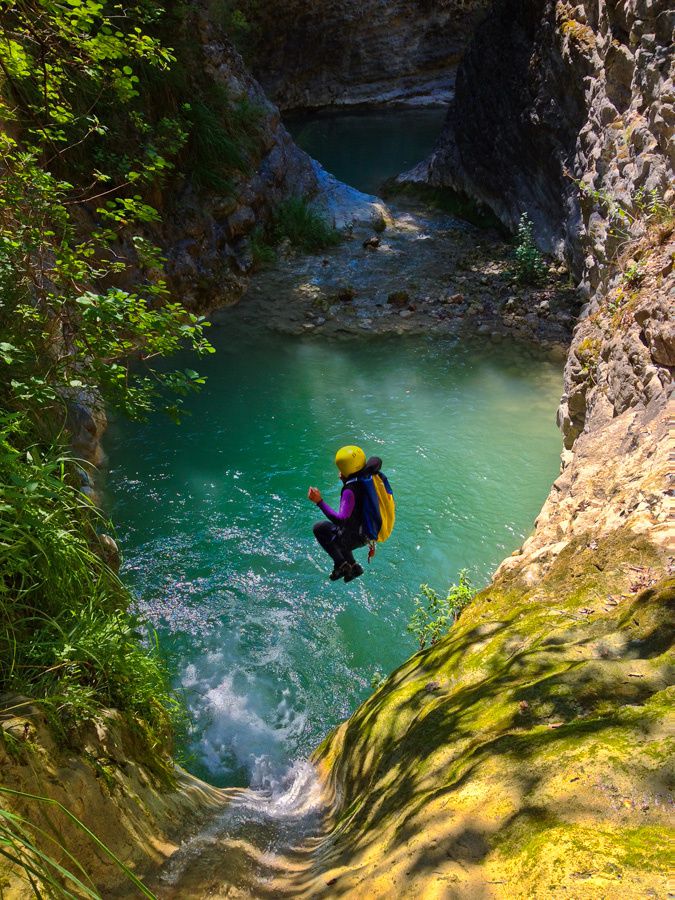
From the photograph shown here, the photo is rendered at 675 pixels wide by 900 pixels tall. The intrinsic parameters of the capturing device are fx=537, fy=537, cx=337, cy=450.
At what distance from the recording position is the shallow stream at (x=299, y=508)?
4.66 m

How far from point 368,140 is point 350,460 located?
2437cm

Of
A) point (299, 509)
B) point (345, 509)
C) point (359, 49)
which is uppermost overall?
point (359, 49)

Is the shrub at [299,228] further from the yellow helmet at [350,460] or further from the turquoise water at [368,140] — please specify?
the yellow helmet at [350,460]

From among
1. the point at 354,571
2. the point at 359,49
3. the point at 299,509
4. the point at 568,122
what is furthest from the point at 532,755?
the point at 359,49

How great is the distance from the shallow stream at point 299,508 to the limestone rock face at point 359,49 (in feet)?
78.8

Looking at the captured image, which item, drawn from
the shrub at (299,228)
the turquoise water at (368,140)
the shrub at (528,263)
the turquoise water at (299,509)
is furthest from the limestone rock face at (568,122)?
the shrub at (299,228)

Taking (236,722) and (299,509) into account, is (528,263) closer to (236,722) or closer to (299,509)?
(299,509)

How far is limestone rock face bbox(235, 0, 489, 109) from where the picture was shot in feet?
85.9

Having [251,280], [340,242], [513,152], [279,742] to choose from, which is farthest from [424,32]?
[279,742]

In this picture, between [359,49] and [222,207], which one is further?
[359,49]

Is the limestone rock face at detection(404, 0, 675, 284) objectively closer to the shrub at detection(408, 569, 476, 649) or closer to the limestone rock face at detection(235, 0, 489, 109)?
the shrub at detection(408, 569, 476, 649)

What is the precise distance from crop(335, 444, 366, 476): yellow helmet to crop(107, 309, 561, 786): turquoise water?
192 cm

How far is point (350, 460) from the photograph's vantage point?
4.09 m

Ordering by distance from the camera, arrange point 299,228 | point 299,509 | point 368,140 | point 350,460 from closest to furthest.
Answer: point 350,460 → point 299,509 → point 299,228 → point 368,140
